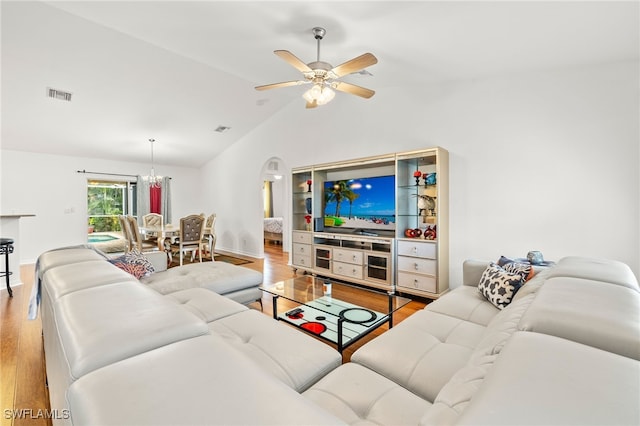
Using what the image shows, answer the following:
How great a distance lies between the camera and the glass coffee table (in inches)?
82.2

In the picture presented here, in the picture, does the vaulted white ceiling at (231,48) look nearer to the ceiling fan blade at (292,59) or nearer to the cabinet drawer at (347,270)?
the ceiling fan blade at (292,59)

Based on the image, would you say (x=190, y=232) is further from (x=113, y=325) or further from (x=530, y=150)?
(x=530, y=150)

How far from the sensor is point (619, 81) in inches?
103

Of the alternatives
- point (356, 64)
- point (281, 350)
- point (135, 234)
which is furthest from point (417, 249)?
point (135, 234)

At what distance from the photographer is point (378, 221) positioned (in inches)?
165

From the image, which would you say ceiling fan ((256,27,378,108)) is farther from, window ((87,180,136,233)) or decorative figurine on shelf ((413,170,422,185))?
window ((87,180,136,233))

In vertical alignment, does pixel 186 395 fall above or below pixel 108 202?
below

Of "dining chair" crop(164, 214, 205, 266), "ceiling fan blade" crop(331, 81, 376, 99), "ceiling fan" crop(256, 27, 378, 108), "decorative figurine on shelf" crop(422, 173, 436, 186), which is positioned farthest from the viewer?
"dining chair" crop(164, 214, 205, 266)

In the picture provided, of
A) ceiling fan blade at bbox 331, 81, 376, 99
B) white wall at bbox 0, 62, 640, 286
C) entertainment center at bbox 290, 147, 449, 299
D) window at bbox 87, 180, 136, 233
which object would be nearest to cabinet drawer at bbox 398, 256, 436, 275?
entertainment center at bbox 290, 147, 449, 299

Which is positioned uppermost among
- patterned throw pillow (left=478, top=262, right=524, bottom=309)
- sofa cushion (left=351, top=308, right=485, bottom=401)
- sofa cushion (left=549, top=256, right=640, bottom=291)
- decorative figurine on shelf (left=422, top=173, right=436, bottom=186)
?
decorative figurine on shelf (left=422, top=173, right=436, bottom=186)

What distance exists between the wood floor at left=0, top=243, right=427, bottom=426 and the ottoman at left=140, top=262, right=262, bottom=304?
35 centimetres

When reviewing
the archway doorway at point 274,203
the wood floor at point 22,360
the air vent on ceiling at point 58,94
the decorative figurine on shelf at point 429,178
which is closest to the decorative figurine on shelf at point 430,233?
the decorative figurine on shelf at point 429,178

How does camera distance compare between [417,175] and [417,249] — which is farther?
[417,175]

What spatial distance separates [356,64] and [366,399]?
229 centimetres
